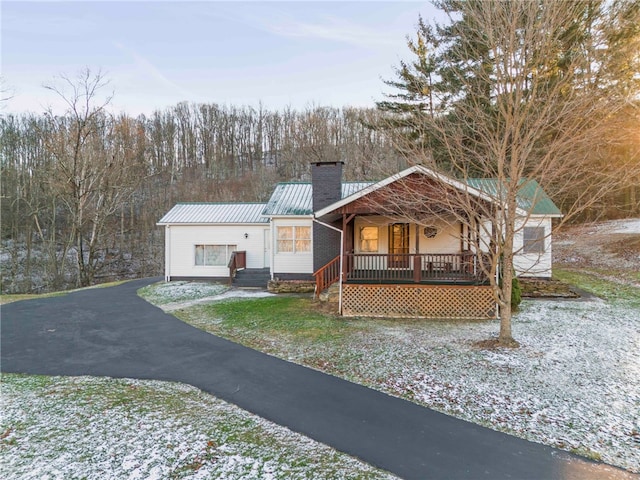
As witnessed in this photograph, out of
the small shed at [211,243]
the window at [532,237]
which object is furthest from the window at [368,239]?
the window at [532,237]

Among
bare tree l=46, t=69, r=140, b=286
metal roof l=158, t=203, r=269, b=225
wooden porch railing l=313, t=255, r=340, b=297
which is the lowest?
wooden porch railing l=313, t=255, r=340, b=297

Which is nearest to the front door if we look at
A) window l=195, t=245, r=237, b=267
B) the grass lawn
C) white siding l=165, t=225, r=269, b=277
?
the grass lawn

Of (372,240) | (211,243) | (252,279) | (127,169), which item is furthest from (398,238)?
(127,169)

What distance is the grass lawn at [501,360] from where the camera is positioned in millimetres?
4707

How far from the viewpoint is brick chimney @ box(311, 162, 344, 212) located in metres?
14.8

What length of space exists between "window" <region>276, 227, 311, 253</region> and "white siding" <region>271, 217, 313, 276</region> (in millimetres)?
152

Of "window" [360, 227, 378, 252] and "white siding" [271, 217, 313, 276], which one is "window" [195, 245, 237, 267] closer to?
"white siding" [271, 217, 313, 276]

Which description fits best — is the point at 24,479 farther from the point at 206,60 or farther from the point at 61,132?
the point at 61,132

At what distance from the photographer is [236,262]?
17578 millimetres

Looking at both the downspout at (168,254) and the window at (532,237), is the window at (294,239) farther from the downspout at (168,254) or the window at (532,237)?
the window at (532,237)

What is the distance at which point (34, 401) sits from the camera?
536cm

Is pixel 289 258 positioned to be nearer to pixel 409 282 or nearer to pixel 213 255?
pixel 213 255

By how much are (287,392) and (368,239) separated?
9.66m

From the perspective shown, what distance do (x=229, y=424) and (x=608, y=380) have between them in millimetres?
6456
